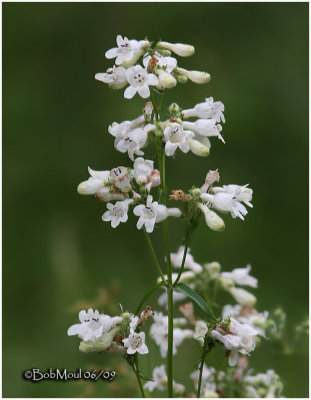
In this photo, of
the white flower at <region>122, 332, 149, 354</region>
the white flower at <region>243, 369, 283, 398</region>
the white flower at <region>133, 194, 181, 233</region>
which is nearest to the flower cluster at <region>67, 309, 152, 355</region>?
the white flower at <region>122, 332, 149, 354</region>

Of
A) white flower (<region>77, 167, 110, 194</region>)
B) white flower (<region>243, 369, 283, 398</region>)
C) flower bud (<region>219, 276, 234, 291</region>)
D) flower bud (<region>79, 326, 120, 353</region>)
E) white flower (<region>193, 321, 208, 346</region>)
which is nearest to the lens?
flower bud (<region>79, 326, 120, 353</region>)

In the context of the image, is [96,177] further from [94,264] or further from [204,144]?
[94,264]

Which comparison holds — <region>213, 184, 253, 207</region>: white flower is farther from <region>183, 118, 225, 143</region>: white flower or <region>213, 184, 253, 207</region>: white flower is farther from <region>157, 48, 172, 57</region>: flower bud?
Result: <region>157, 48, 172, 57</region>: flower bud

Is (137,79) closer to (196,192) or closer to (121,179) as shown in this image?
(121,179)

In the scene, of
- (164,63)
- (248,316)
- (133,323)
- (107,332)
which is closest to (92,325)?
(107,332)

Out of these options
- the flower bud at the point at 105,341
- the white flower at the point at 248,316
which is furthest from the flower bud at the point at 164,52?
the white flower at the point at 248,316

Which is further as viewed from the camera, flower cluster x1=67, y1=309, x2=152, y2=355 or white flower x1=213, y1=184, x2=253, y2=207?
white flower x1=213, y1=184, x2=253, y2=207
